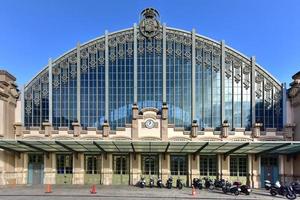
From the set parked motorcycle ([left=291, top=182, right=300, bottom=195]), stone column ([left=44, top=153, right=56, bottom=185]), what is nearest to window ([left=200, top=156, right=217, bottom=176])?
parked motorcycle ([left=291, top=182, right=300, bottom=195])

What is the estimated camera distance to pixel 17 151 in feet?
135

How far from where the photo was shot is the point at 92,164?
41.8m

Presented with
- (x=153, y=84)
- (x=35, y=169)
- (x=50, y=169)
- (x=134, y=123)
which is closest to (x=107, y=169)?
(x=134, y=123)

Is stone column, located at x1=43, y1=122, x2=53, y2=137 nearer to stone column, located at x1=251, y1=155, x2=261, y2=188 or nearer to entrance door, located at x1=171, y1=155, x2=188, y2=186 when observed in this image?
entrance door, located at x1=171, y1=155, x2=188, y2=186

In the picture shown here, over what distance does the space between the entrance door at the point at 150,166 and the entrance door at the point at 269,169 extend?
1051 centimetres

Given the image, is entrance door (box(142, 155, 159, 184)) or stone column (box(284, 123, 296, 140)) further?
entrance door (box(142, 155, 159, 184))

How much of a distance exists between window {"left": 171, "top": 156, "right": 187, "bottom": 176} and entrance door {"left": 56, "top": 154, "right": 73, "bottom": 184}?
1022cm

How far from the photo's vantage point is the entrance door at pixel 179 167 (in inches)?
1624

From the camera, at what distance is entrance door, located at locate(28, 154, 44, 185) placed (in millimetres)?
41719

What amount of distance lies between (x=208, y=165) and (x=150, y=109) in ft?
26.4

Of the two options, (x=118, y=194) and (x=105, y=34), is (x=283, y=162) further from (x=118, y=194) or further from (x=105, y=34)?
(x=105, y=34)

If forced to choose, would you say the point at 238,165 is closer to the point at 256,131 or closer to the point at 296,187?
the point at 256,131

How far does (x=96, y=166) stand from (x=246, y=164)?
49.2ft

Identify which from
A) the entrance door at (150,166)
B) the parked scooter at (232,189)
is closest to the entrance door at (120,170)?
the entrance door at (150,166)
